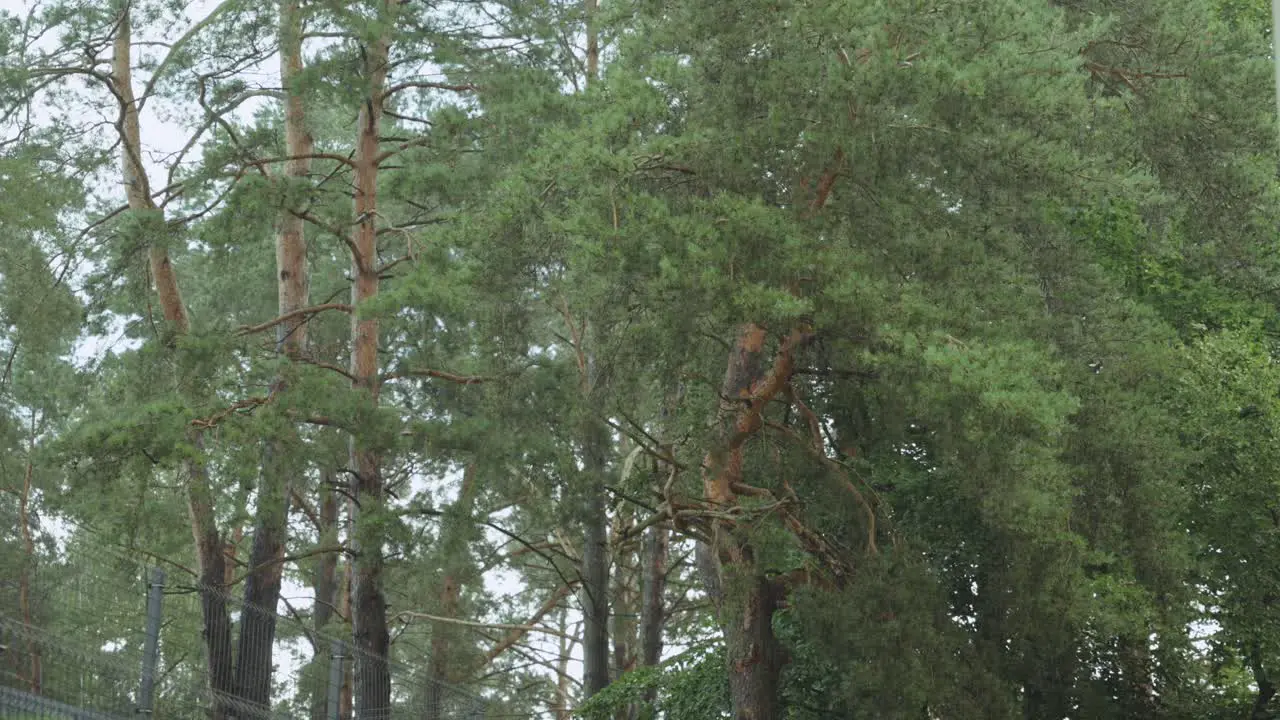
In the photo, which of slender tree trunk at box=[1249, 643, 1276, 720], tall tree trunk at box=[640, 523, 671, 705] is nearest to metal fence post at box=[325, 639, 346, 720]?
slender tree trunk at box=[1249, 643, 1276, 720]

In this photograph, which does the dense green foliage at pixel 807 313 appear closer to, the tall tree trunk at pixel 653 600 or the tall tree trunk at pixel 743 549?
the tall tree trunk at pixel 743 549

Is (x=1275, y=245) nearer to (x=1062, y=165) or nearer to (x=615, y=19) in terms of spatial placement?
(x=1062, y=165)

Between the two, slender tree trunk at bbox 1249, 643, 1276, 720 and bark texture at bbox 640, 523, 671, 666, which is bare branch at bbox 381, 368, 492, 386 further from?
slender tree trunk at bbox 1249, 643, 1276, 720

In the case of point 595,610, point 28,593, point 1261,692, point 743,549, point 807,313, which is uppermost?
point 595,610

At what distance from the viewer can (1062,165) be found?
12.0 m

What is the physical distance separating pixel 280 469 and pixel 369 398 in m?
0.99

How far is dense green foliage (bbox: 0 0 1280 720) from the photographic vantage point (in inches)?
466

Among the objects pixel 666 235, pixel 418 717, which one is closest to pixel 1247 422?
pixel 666 235

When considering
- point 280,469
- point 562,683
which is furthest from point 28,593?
point 562,683

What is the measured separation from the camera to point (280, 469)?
550 inches

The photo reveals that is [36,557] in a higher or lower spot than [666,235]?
lower

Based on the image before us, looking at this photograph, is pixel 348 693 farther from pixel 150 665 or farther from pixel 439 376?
pixel 150 665

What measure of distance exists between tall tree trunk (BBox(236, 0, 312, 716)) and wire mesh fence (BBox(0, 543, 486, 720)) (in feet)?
0.09

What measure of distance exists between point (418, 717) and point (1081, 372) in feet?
21.6
